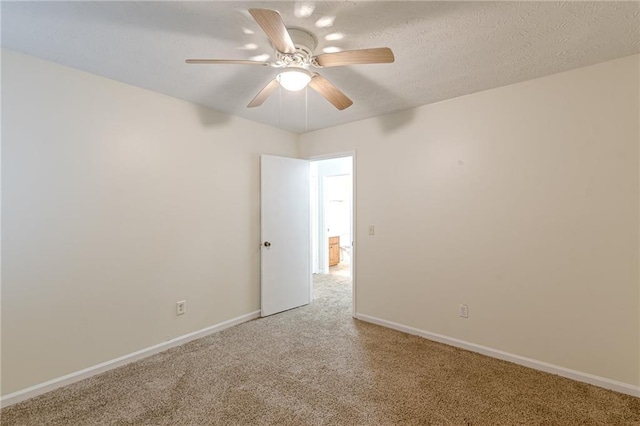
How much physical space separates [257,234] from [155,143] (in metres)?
1.47

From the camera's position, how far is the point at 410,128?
9.99 feet

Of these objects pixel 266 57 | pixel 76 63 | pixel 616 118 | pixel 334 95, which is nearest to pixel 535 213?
pixel 616 118

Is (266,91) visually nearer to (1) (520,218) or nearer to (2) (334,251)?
(1) (520,218)

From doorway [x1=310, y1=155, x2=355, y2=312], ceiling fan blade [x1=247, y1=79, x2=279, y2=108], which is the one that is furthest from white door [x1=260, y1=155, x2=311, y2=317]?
doorway [x1=310, y1=155, x2=355, y2=312]

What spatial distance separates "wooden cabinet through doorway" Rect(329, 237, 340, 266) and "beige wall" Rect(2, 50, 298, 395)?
3.39 meters

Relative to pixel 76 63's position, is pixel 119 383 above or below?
below

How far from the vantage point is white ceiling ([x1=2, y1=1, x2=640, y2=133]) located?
5.02 ft

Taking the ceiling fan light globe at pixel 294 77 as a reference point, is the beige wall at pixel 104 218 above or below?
below

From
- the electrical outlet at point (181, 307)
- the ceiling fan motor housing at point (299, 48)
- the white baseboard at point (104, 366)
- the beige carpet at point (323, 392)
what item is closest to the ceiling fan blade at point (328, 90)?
the ceiling fan motor housing at point (299, 48)

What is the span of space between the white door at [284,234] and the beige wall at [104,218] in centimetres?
36

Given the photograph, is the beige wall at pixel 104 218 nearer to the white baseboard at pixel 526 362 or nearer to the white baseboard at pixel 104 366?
the white baseboard at pixel 104 366

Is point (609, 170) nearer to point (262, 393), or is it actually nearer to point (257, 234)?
point (262, 393)

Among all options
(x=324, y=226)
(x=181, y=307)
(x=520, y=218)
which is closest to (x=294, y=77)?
(x=520, y=218)

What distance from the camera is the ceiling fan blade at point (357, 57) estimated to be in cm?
151
